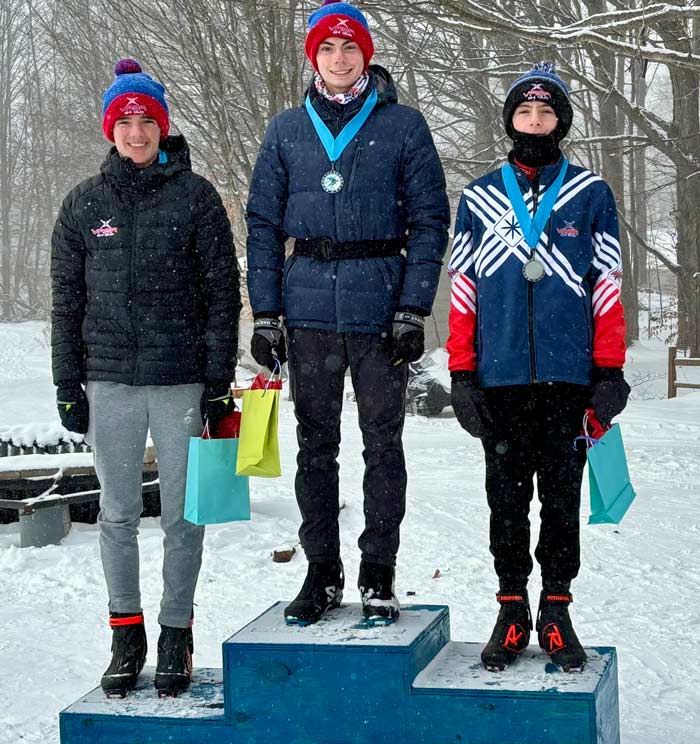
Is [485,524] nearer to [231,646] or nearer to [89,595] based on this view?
[89,595]

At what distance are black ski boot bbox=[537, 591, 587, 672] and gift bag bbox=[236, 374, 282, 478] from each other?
1.06m

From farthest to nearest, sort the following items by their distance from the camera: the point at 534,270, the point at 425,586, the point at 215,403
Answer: the point at 425,586 → the point at 215,403 → the point at 534,270

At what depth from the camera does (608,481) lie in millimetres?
3426

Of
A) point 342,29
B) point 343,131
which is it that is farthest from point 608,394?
point 342,29

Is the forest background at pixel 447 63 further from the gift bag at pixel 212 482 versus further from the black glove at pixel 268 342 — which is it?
the gift bag at pixel 212 482

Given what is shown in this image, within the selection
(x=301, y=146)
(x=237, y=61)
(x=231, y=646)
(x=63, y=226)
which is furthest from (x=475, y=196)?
(x=237, y=61)

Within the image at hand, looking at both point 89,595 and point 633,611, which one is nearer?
point 633,611

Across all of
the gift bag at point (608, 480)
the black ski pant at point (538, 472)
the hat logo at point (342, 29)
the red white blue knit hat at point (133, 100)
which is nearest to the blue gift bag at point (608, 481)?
the gift bag at point (608, 480)

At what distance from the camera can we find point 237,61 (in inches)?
638

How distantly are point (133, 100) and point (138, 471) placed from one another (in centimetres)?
140

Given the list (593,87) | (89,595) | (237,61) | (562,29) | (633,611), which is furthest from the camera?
(237,61)

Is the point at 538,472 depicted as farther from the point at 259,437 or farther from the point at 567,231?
the point at 259,437

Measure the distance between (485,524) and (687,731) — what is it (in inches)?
148

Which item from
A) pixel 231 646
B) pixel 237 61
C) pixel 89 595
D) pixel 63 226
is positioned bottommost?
pixel 89 595
